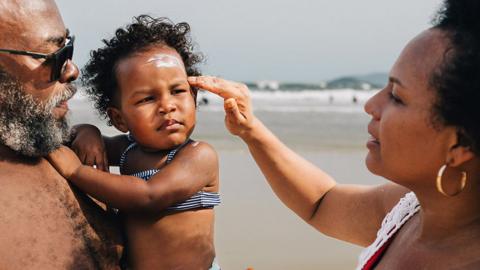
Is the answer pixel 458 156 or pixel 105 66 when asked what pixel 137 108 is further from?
pixel 458 156

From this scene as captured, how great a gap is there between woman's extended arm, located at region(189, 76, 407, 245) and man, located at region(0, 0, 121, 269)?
2.40ft

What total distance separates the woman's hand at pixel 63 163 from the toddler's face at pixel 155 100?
33 cm

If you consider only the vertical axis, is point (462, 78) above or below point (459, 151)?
above

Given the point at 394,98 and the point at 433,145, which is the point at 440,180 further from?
the point at 394,98

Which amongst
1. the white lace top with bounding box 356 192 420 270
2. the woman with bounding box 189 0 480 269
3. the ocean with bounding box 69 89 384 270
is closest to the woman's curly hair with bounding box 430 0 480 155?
the woman with bounding box 189 0 480 269

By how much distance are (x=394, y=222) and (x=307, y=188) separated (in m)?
0.72

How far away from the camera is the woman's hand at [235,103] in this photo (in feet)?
9.36

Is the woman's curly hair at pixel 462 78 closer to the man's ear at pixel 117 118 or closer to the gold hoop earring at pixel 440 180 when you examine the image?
the gold hoop earring at pixel 440 180

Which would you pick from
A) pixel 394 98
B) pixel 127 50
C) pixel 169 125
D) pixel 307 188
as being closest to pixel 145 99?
pixel 169 125

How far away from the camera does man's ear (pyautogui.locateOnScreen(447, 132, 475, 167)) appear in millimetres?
1910

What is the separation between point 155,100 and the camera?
8.76ft

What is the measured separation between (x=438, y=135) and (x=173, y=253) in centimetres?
119

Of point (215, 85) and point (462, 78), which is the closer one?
point (462, 78)

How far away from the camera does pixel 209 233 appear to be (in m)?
2.74
